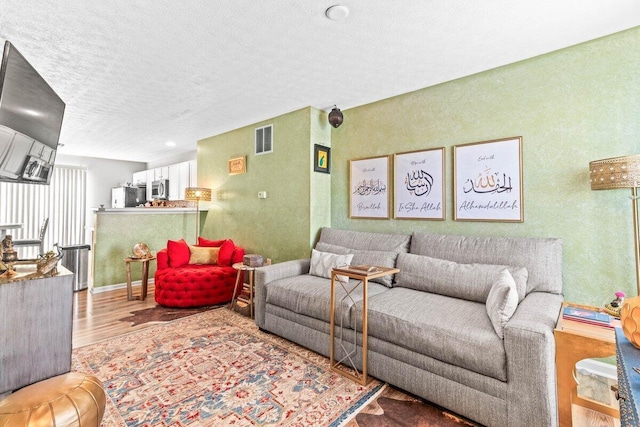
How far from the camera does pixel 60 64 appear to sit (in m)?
2.62

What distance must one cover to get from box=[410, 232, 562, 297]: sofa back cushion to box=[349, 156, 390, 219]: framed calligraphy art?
2.59 feet

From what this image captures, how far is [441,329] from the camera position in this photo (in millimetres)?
1812

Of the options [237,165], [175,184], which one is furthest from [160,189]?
[237,165]

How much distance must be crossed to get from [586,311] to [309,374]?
6.04ft

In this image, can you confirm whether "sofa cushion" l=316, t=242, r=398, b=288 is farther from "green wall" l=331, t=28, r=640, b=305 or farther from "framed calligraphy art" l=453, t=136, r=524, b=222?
"framed calligraphy art" l=453, t=136, r=524, b=222

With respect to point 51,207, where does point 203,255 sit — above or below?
below

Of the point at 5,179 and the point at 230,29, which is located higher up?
the point at 230,29

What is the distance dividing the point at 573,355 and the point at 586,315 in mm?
404

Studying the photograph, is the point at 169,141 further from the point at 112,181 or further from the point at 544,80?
the point at 544,80

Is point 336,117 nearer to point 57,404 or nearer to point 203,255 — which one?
point 203,255

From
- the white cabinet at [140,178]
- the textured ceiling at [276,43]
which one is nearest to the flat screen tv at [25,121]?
the textured ceiling at [276,43]

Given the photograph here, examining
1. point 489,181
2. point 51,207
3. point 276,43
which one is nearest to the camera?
point 276,43

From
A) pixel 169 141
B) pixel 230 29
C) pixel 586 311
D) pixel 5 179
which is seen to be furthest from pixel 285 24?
pixel 169 141

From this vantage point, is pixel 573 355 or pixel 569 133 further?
pixel 569 133
